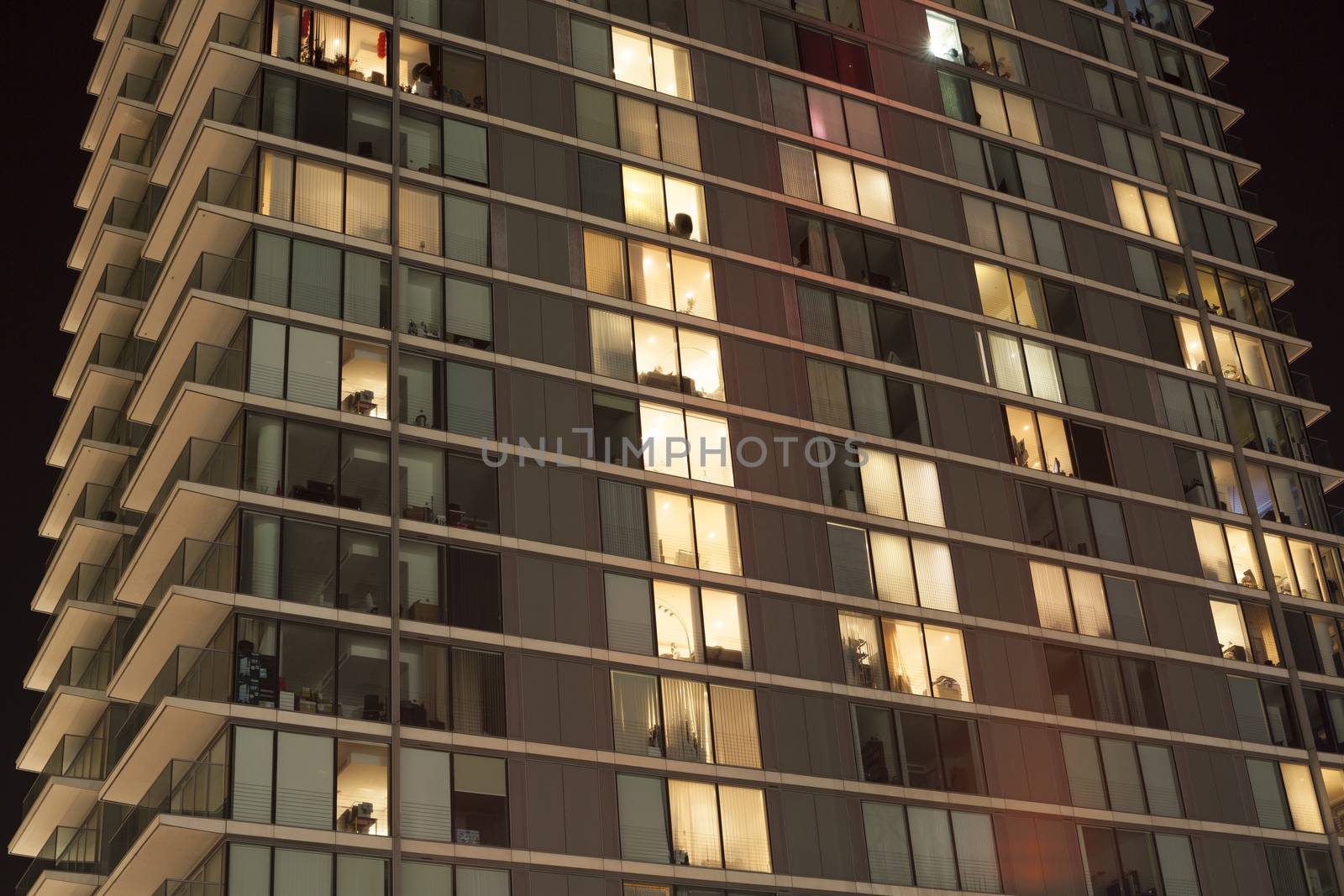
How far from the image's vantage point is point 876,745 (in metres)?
54.9

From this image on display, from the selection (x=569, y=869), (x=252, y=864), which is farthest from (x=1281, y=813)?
(x=252, y=864)

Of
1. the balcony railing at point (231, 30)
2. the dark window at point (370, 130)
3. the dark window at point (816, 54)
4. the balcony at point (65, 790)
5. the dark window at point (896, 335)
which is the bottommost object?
the balcony at point (65, 790)

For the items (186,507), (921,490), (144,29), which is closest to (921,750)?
(921,490)

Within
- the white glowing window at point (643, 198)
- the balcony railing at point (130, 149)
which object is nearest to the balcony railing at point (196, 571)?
the white glowing window at point (643, 198)

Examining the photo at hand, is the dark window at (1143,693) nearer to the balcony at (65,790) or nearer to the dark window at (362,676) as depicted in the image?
the dark window at (362,676)

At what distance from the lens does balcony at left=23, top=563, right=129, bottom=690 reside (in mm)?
62656

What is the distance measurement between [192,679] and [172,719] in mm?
2134

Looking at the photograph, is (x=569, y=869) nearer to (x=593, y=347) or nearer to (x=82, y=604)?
(x=593, y=347)

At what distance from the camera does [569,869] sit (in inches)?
1901

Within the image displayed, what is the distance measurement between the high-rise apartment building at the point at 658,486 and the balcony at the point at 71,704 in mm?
353

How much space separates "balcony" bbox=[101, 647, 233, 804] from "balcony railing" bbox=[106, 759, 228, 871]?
0.54 m

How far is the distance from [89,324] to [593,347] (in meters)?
23.7

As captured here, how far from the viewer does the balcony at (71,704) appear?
6088 cm

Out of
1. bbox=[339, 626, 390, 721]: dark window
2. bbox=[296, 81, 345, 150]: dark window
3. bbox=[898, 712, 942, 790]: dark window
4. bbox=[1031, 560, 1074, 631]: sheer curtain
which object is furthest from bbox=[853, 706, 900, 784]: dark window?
bbox=[296, 81, 345, 150]: dark window
